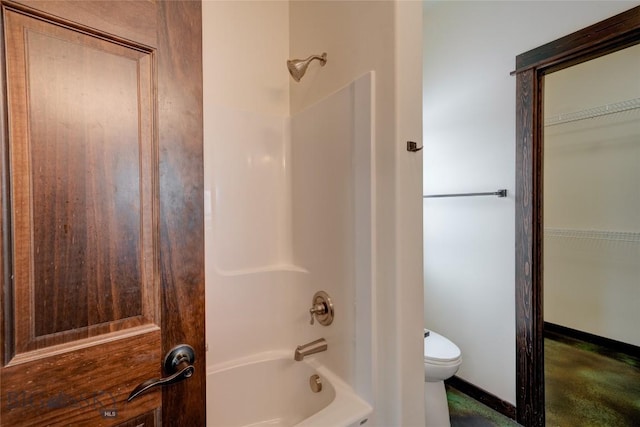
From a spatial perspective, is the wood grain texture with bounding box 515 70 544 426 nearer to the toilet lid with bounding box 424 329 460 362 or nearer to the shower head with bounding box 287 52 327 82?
the toilet lid with bounding box 424 329 460 362

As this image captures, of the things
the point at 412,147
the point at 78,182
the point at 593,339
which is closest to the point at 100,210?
the point at 78,182

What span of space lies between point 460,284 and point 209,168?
5.94 ft

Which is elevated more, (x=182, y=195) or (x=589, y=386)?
(x=182, y=195)

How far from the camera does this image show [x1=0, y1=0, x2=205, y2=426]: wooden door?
60cm

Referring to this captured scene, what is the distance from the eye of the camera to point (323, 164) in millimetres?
1405

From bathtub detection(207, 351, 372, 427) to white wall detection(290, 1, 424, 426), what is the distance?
31cm

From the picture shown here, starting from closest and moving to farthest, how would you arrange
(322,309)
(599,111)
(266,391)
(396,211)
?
(396,211), (322,309), (266,391), (599,111)

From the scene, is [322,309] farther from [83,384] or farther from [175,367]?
[83,384]

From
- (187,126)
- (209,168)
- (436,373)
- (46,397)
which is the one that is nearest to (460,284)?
(436,373)

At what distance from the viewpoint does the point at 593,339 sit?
2.64 m

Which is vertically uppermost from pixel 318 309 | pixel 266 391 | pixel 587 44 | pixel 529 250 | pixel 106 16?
pixel 587 44

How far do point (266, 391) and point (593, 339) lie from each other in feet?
9.76

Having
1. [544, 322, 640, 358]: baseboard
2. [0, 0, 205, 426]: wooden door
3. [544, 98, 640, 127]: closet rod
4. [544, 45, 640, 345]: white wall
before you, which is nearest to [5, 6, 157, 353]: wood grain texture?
[0, 0, 205, 426]: wooden door

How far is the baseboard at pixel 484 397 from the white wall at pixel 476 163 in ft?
0.12
